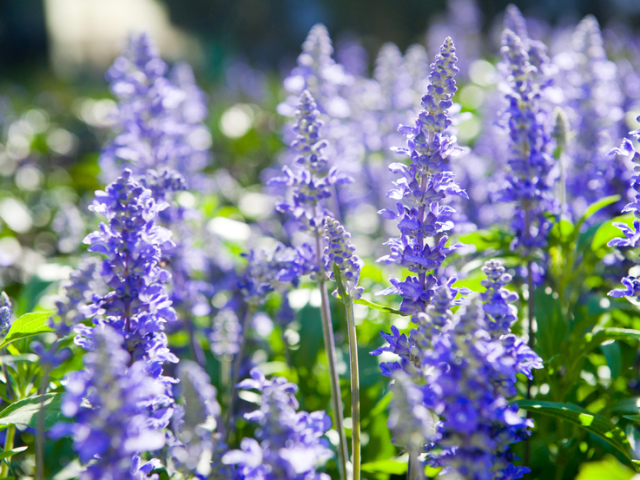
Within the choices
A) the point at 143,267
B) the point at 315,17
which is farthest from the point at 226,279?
the point at 315,17

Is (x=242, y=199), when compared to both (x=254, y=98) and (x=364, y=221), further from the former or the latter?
(x=254, y=98)

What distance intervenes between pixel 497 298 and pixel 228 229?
288cm

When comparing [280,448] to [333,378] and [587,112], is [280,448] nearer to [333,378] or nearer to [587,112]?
[333,378]

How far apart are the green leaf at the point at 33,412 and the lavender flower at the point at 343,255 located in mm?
1071

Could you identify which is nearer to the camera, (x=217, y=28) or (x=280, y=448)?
(x=280, y=448)

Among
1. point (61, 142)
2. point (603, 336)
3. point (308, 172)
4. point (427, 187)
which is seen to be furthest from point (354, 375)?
point (61, 142)

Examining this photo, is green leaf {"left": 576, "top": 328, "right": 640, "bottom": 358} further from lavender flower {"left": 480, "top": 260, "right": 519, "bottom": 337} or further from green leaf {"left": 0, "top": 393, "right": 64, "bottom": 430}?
green leaf {"left": 0, "top": 393, "right": 64, "bottom": 430}

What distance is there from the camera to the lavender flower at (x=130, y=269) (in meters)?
2.12

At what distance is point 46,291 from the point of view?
394cm

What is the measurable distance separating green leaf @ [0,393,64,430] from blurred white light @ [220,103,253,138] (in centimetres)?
629

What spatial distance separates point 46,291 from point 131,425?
2708 mm

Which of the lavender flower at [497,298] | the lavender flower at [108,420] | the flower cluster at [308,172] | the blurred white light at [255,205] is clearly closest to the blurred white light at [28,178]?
the blurred white light at [255,205]

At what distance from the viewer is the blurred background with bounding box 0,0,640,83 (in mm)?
17109

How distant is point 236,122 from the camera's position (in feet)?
28.3
